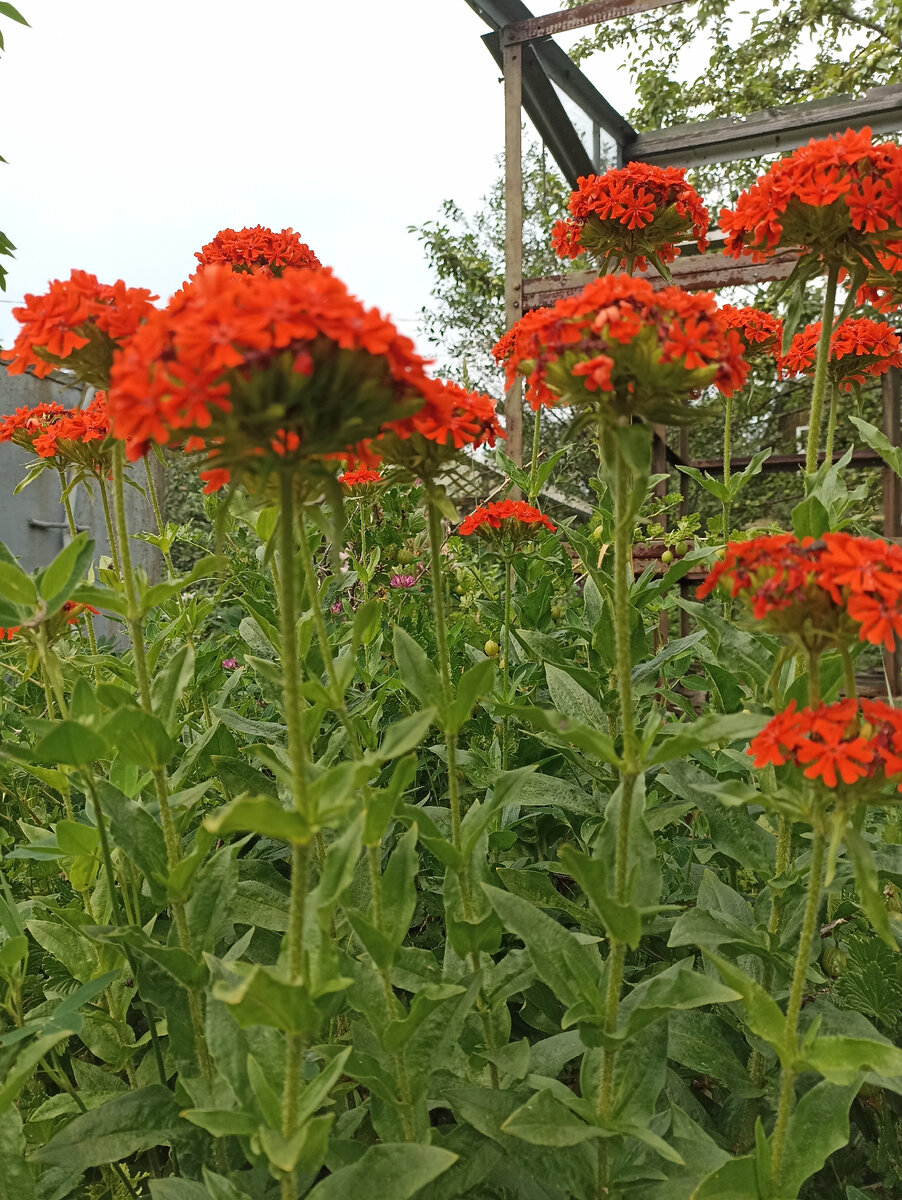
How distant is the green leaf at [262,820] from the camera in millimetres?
773

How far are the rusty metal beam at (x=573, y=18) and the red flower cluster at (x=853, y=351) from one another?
401 cm

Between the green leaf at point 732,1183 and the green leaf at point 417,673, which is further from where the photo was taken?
the green leaf at point 417,673

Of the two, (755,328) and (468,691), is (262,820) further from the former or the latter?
(755,328)

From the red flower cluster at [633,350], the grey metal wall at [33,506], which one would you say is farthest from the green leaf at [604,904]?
the grey metal wall at [33,506]

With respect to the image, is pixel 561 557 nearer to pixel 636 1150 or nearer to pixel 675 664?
pixel 675 664

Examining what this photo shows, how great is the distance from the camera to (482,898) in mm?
1251

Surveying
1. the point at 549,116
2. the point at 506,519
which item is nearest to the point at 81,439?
the point at 506,519

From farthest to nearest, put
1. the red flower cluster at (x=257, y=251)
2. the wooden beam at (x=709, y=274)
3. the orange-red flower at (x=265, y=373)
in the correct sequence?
the wooden beam at (x=709, y=274), the red flower cluster at (x=257, y=251), the orange-red flower at (x=265, y=373)

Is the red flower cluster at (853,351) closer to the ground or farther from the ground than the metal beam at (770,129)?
closer to the ground

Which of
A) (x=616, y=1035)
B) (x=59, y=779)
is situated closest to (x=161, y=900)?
(x=59, y=779)

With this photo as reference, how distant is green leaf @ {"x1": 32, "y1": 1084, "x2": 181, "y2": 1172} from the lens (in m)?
1.14

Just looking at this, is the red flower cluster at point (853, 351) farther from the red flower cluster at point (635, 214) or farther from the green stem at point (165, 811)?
the green stem at point (165, 811)

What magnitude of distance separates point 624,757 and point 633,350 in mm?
461

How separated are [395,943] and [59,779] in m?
0.65
